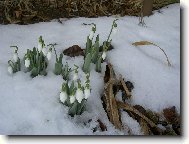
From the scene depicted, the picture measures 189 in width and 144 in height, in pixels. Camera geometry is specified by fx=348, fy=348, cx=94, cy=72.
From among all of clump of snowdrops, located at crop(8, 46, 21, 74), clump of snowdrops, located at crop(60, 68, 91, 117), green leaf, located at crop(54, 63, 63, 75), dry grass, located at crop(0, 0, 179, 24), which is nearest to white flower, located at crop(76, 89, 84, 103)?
clump of snowdrops, located at crop(60, 68, 91, 117)

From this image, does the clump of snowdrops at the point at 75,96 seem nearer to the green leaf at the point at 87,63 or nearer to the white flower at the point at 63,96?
the white flower at the point at 63,96

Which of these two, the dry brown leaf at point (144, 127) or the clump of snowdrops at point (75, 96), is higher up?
the clump of snowdrops at point (75, 96)

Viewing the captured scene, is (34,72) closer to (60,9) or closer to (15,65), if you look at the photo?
(15,65)

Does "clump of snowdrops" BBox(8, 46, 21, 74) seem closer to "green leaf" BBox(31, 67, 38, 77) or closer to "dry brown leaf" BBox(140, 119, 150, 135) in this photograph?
"green leaf" BBox(31, 67, 38, 77)

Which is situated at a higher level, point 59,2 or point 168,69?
point 59,2

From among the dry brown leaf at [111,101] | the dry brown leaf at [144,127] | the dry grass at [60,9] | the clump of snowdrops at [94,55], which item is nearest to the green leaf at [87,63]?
the clump of snowdrops at [94,55]

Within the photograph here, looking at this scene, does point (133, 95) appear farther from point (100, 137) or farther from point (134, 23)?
point (134, 23)

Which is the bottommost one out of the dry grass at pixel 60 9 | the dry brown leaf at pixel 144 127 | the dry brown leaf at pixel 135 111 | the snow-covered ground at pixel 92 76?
the dry brown leaf at pixel 144 127

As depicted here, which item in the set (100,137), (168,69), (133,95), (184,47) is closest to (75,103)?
(100,137)
